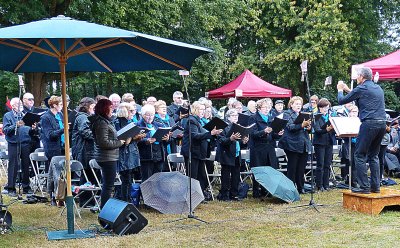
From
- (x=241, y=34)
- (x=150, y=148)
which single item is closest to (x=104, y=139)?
(x=150, y=148)

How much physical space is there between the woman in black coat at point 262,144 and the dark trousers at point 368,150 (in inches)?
75.0

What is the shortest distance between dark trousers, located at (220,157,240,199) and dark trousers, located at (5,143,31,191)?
3.90 m

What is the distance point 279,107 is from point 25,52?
4.97 meters

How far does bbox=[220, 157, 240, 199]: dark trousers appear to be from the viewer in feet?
32.5

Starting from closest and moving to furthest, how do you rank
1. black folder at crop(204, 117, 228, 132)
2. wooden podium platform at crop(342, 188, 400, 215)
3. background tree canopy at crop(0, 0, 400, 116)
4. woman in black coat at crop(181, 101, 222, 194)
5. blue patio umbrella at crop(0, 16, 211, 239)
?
blue patio umbrella at crop(0, 16, 211, 239)
wooden podium platform at crop(342, 188, 400, 215)
black folder at crop(204, 117, 228, 132)
woman in black coat at crop(181, 101, 222, 194)
background tree canopy at crop(0, 0, 400, 116)

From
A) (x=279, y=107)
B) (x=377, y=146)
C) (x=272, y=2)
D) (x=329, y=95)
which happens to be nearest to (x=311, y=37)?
(x=272, y=2)

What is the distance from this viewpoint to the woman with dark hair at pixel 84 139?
27.6 feet

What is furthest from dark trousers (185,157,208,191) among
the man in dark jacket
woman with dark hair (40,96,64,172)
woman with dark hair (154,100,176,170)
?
the man in dark jacket

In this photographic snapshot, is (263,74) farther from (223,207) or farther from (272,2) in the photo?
(223,207)

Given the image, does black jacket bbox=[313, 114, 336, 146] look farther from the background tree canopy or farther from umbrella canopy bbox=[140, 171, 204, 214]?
the background tree canopy

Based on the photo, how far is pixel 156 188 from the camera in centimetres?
881

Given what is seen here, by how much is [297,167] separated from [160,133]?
3.06 m

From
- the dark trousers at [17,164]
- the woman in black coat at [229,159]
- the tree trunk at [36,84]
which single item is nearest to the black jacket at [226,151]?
the woman in black coat at [229,159]

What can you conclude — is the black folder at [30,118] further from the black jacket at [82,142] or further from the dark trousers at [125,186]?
the dark trousers at [125,186]
